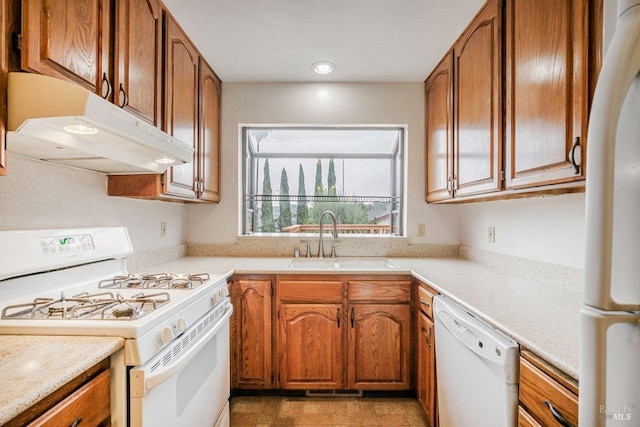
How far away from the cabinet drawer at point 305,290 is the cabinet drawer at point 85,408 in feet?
3.82

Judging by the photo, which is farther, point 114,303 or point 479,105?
point 479,105

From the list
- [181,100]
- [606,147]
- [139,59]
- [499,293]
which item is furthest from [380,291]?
[139,59]

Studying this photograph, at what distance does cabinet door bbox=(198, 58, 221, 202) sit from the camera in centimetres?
214

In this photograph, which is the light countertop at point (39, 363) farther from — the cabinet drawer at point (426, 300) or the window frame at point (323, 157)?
the window frame at point (323, 157)

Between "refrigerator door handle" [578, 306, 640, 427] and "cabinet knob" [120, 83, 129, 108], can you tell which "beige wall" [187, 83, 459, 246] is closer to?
"cabinet knob" [120, 83, 129, 108]

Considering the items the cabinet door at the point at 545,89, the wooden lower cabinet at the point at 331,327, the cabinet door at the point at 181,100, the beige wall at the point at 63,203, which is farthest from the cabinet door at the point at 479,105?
the beige wall at the point at 63,203

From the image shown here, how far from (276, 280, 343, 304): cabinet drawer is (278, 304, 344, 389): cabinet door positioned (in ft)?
0.13

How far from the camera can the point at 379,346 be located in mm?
1970

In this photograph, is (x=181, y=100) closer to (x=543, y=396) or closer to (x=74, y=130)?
(x=74, y=130)

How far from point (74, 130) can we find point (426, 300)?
175 cm

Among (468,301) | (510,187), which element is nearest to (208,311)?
(468,301)

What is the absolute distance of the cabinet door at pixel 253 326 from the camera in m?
1.97

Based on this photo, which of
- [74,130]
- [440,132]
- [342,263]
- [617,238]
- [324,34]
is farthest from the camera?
A: [342,263]

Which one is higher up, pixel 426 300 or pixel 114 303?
pixel 114 303
